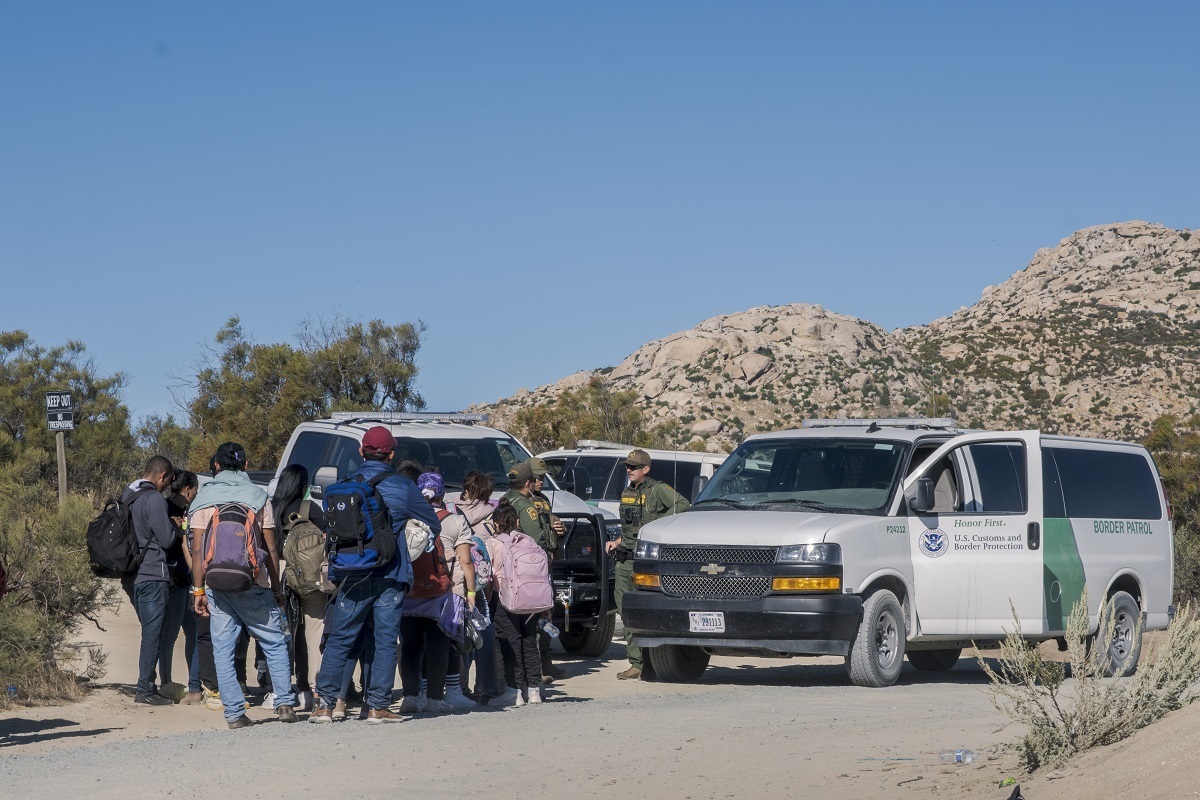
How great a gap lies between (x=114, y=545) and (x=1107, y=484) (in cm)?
874

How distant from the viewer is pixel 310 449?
15344 millimetres

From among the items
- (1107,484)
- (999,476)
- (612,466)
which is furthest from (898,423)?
(612,466)

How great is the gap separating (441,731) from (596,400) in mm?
30081

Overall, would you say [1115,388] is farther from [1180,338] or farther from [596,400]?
[596,400]

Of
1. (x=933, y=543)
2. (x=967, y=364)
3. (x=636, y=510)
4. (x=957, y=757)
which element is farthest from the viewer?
(x=967, y=364)

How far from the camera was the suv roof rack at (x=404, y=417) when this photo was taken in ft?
49.4

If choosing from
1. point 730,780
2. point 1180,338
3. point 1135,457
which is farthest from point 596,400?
point 1180,338

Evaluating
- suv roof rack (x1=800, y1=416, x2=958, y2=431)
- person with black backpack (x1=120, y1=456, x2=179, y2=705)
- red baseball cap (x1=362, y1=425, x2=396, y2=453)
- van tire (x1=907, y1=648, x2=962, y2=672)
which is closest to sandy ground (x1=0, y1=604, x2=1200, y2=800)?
person with black backpack (x1=120, y1=456, x2=179, y2=705)

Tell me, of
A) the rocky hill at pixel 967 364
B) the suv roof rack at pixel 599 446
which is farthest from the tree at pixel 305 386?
the rocky hill at pixel 967 364

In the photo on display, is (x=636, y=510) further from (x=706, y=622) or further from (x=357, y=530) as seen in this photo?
(x=357, y=530)

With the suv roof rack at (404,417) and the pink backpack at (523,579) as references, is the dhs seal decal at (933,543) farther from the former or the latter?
the suv roof rack at (404,417)

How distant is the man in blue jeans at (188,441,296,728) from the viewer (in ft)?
32.1

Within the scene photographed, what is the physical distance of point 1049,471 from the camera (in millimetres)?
13141

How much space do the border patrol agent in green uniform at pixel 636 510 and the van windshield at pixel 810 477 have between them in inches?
13.1
